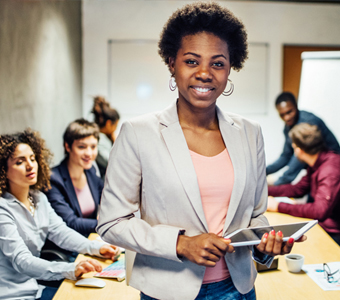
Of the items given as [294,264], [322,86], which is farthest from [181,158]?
[322,86]

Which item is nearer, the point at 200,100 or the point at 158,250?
the point at 158,250

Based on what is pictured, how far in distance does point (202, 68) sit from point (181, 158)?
26cm

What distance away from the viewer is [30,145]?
199cm

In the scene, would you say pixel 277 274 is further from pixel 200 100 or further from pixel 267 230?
pixel 200 100

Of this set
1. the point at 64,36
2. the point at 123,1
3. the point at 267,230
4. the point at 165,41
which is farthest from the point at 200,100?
the point at 123,1

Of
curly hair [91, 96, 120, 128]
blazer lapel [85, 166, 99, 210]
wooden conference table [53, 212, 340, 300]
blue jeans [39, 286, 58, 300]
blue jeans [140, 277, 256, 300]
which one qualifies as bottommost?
blue jeans [39, 286, 58, 300]

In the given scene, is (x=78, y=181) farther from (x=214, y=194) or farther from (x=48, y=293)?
(x=214, y=194)

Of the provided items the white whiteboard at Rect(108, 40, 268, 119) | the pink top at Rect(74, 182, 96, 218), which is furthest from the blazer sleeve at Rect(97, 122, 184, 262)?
the white whiteboard at Rect(108, 40, 268, 119)

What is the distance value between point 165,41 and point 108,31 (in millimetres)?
4425

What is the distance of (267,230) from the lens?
3.39 ft

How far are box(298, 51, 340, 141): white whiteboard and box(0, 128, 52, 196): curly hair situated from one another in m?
4.23

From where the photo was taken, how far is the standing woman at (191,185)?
3.18 ft

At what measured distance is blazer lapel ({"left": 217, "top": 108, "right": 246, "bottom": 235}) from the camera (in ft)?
3.31

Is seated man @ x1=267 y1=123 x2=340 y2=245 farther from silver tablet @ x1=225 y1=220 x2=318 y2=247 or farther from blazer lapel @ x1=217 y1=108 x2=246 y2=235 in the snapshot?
blazer lapel @ x1=217 y1=108 x2=246 y2=235
